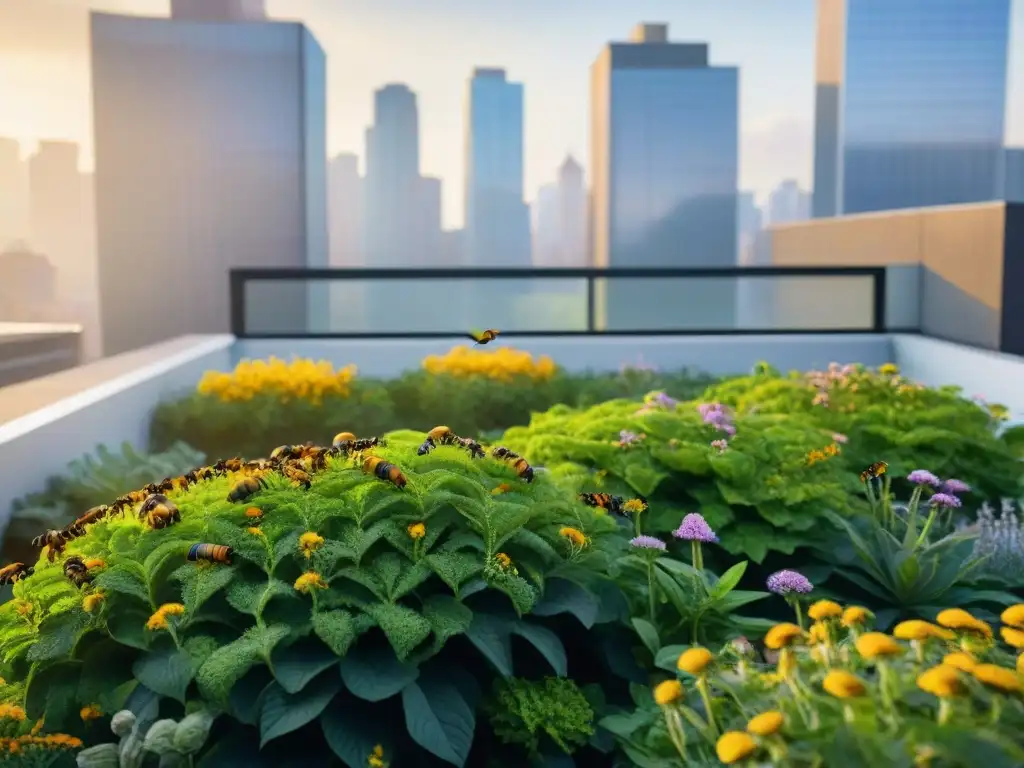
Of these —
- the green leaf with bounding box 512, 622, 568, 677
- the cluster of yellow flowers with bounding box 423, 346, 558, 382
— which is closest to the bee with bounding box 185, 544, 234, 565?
the green leaf with bounding box 512, 622, 568, 677

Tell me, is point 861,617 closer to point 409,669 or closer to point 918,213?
point 409,669

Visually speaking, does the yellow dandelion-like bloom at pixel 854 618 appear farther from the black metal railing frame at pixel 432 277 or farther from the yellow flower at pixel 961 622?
the black metal railing frame at pixel 432 277

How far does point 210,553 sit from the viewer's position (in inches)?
83.7

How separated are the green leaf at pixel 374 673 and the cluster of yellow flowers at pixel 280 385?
3.35 meters

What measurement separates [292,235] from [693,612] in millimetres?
47959

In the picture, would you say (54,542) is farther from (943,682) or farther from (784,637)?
(943,682)

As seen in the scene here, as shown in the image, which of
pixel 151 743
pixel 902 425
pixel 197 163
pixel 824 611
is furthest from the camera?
pixel 197 163

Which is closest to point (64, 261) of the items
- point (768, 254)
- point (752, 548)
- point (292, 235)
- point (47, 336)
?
point (292, 235)

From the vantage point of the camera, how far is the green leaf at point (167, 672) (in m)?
1.97

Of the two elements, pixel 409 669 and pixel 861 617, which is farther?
pixel 409 669

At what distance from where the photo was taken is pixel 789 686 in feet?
5.21

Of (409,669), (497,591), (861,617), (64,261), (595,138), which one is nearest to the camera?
(861,617)

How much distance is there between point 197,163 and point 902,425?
164 ft

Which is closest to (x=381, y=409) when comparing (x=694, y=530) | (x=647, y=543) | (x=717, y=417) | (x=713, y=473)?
(x=717, y=417)
